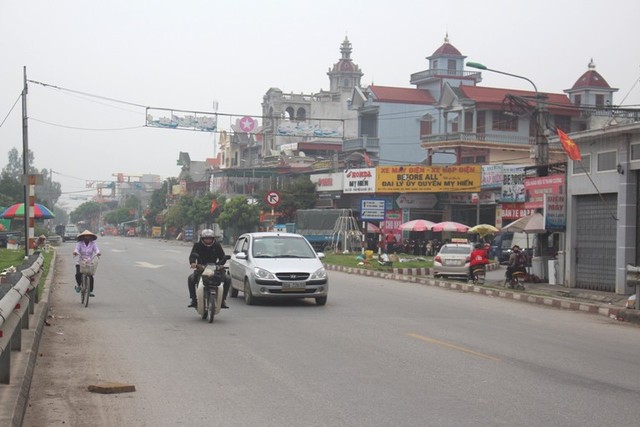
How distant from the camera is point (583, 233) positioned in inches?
1040

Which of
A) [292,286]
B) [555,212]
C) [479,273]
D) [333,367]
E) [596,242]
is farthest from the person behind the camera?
[479,273]

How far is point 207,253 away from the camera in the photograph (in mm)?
15516

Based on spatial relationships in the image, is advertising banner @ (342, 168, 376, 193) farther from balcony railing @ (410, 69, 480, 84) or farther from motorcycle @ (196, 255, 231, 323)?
motorcycle @ (196, 255, 231, 323)

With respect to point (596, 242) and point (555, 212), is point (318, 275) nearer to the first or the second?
point (596, 242)

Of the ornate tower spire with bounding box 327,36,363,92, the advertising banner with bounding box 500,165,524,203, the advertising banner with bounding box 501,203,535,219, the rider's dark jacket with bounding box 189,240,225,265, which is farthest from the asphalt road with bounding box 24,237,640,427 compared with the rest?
the ornate tower spire with bounding box 327,36,363,92

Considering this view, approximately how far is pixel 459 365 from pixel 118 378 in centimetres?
409

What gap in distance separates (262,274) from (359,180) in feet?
143

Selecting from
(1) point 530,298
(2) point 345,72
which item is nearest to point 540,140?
(1) point 530,298

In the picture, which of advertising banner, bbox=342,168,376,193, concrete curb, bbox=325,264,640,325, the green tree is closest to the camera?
concrete curb, bbox=325,264,640,325

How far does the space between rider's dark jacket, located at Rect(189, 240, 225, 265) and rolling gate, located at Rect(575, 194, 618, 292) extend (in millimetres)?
13168

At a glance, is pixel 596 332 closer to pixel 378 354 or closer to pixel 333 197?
pixel 378 354

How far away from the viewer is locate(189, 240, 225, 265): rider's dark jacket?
15.5 metres

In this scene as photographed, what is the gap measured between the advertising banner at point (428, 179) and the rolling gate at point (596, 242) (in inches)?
1029

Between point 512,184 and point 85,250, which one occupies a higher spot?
point 512,184
